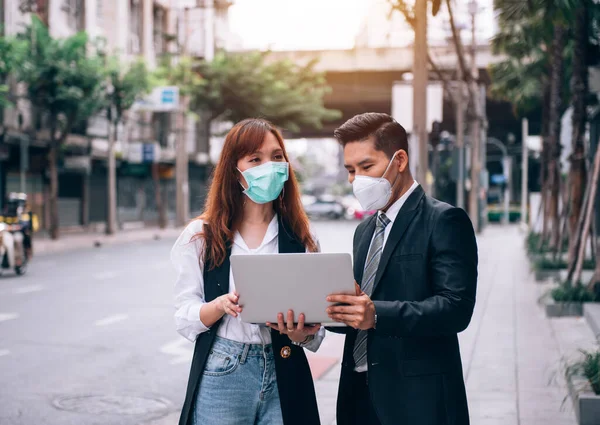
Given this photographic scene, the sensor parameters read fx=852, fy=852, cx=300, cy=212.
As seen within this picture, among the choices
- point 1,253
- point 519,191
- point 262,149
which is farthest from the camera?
point 519,191

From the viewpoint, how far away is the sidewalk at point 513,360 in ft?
21.1

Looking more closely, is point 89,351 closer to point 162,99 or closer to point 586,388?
point 586,388

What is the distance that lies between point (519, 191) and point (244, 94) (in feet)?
142

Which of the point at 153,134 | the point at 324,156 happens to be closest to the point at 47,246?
the point at 153,134

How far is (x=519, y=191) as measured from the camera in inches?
3098

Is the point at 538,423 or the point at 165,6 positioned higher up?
the point at 165,6

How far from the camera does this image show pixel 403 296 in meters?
2.97

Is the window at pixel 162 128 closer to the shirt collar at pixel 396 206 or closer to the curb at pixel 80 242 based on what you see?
the curb at pixel 80 242

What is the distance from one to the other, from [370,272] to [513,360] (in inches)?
236

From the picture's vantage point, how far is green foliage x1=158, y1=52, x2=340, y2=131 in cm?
4197

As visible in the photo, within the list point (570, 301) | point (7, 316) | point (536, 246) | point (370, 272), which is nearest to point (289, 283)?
point (370, 272)

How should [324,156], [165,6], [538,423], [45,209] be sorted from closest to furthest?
[538,423] < [45,209] < [165,6] < [324,156]

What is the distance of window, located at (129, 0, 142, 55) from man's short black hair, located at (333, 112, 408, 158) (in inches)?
1564

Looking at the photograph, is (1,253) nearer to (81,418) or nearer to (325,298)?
(81,418)
